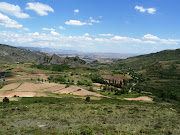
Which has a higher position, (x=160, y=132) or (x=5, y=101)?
(x=160, y=132)

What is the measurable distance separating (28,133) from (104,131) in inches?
479

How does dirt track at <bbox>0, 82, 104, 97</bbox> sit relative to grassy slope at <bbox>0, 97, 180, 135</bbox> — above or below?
below

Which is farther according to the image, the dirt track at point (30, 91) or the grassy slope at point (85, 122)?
the dirt track at point (30, 91)

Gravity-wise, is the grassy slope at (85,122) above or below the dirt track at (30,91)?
above

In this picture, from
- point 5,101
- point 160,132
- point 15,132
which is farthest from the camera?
point 5,101

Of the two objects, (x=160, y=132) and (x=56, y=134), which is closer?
(x=56, y=134)

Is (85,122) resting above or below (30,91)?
above

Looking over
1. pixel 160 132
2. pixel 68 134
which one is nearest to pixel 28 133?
pixel 68 134

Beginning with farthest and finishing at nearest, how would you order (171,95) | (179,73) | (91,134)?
(179,73)
(171,95)
(91,134)

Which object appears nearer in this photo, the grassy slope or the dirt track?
the grassy slope

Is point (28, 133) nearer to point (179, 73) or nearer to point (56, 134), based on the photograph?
point (56, 134)

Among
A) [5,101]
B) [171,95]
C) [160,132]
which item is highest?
[160,132]

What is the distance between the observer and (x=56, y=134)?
21.1 m

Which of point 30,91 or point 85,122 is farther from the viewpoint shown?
point 30,91
